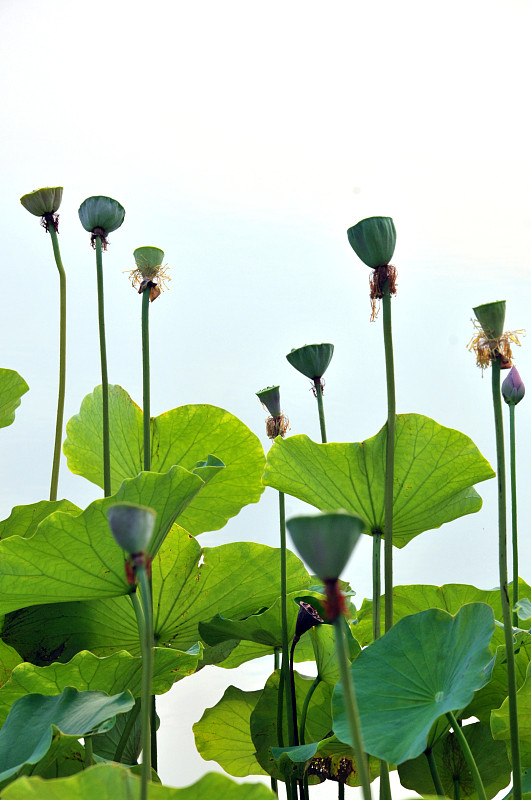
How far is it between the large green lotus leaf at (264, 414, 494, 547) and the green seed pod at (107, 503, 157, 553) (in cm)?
56

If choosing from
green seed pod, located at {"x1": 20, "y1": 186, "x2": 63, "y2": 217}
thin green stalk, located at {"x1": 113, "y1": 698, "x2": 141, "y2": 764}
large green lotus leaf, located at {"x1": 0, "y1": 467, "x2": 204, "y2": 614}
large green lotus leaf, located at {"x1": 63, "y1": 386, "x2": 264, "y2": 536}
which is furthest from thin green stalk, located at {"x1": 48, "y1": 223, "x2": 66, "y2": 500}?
thin green stalk, located at {"x1": 113, "y1": 698, "x2": 141, "y2": 764}

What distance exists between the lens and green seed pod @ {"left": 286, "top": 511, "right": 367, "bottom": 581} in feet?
0.88

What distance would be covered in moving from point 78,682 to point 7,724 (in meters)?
0.10

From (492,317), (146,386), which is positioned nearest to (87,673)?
(146,386)

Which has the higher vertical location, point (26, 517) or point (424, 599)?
point (26, 517)

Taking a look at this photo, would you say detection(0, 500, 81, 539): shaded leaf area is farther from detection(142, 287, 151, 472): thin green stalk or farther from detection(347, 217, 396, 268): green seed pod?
detection(347, 217, 396, 268): green seed pod

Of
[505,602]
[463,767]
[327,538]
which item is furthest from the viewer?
[463,767]

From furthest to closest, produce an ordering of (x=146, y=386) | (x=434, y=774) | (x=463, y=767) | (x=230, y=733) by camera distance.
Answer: (x=230, y=733)
(x=463, y=767)
(x=146, y=386)
(x=434, y=774)

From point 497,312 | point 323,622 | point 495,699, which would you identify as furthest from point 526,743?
point 497,312

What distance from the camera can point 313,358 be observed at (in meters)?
0.91

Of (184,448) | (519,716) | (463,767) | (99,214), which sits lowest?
(463,767)

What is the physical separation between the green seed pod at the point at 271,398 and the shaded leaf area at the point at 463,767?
0.47 metres

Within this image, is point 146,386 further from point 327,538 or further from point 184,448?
point 327,538

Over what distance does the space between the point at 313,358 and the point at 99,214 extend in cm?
32
